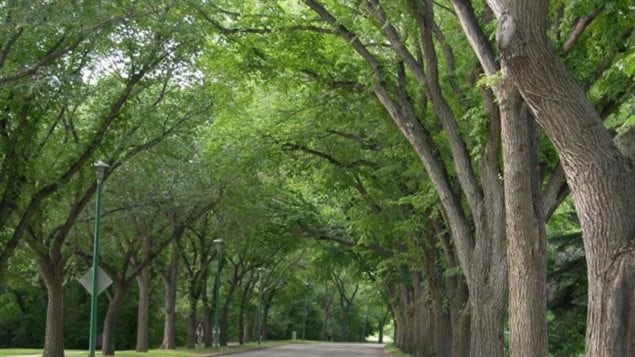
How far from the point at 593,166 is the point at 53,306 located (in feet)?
68.1

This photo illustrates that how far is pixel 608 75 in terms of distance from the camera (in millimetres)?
11070

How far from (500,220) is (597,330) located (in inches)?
222

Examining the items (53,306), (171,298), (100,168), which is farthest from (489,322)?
(171,298)

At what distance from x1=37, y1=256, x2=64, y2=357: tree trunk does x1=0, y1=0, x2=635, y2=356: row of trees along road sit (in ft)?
0.21

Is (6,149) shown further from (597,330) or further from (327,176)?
(597,330)

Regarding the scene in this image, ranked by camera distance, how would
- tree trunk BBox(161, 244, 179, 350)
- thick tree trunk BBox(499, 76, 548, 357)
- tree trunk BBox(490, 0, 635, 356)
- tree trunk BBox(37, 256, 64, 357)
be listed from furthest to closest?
1. tree trunk BBox(161, 244, 179, 350)
2. tree trunk BBox(37, 256, 64, 357)
3. thick tree trunk BBox(499, 76, 548, 357)
4. tree trunk BBox(490, 0, 635, 356)

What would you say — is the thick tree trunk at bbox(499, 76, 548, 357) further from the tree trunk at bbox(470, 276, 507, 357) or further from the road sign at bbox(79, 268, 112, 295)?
the road sign at bbox(79, 268, 112, 295)

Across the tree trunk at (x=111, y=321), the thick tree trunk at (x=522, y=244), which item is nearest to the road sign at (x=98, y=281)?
the tree trunk at (x=111, y=321)

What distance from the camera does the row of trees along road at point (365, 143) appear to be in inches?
291

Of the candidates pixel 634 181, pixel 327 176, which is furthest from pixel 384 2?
pixel 327 176

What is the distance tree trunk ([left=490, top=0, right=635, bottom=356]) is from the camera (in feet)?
23.7

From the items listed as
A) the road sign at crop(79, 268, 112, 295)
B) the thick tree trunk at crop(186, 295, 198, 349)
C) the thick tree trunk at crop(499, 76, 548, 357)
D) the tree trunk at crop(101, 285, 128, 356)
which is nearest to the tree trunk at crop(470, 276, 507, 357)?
the thick tree trunk at crop(499, 76, 548, 357)

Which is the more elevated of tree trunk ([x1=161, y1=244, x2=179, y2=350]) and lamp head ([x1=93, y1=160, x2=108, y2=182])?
lamp head ([x1=93, y1=160, x2=108, y2=182])

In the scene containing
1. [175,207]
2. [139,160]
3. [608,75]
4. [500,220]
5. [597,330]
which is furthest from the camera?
[175,207]
